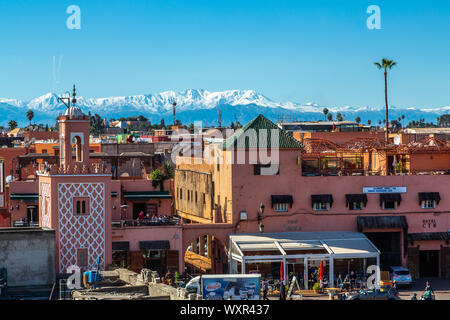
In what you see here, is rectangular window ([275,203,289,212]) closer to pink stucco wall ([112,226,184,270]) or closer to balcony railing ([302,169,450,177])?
balcony railing ([302,169,450,177])

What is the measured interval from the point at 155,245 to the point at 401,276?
1287 centimetres

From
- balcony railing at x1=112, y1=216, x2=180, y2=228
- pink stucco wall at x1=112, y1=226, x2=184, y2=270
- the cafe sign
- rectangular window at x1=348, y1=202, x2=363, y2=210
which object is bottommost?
pink stucco wall at x1=112, y1=226, x2=184, y2=270

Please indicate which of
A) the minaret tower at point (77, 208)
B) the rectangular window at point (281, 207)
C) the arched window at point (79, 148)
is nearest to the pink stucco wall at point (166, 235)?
the minaret tower at point (77, 208)

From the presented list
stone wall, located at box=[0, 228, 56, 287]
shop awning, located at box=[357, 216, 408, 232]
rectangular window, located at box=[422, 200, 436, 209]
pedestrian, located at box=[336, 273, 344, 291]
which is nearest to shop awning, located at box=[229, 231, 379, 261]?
shop awning, located at box=[357, 216, 408, 232]

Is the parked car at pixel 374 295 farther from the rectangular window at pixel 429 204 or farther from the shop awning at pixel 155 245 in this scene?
the shop awning at pixel 155 245

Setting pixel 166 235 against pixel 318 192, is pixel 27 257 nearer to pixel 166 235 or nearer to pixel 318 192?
pixel 166 235

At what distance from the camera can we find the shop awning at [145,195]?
5328 cm

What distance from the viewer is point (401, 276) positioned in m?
42.9

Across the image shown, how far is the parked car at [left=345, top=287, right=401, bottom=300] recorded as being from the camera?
35688mm

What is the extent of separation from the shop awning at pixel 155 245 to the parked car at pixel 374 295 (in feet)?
35.7

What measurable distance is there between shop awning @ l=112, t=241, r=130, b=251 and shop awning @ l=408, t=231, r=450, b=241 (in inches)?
606

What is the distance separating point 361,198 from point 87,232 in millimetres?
14991

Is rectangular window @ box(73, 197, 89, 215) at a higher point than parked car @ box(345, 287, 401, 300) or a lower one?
higher
